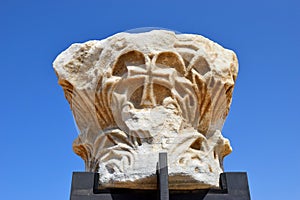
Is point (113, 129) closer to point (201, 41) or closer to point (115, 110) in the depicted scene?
point (115, 110)

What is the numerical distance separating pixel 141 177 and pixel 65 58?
5.45 ft

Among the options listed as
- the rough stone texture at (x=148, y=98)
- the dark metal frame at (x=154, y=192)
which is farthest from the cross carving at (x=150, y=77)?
the dark metal frame at (x=154, y=192)

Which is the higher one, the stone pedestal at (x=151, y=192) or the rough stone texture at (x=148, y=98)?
the rough stone texture at (x=148, y=98)

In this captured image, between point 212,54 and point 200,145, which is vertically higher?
point 212,54

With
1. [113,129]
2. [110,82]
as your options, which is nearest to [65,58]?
[110,82]

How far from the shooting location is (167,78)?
3742 millimetres

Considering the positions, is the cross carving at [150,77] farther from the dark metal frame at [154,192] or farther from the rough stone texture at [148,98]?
the dark metal frame at [154,192]

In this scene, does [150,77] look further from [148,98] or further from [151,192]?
[151,192]

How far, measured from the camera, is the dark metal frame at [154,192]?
3260mm

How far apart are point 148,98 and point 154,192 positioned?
0.93 m

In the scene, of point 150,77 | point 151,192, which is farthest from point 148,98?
point 151,192

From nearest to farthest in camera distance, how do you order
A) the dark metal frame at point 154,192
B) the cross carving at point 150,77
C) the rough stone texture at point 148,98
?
the dark metal frame at point 154,192 < the rough stone texture at point 148,98 < the cross carving at point 150,77

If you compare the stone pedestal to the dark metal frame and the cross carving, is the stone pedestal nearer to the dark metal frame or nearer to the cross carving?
the dark metal frame

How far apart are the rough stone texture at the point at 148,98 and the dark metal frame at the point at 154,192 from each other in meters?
0.10
